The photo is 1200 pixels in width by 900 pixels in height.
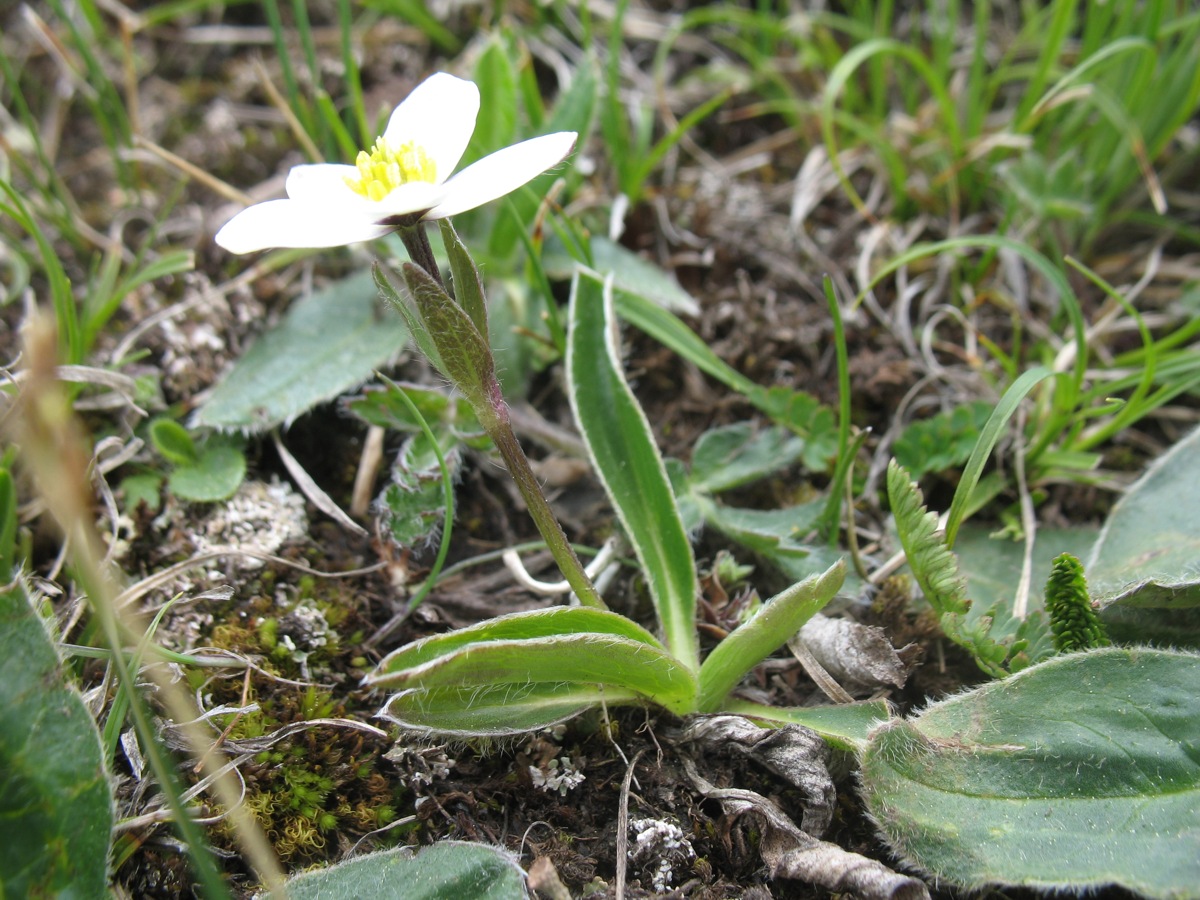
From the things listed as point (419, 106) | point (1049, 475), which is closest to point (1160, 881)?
point (1049, 475)

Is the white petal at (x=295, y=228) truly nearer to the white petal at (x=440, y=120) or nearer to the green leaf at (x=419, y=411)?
the white petal at (x=440, y=120)

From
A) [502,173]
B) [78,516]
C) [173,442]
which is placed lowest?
[173,442]

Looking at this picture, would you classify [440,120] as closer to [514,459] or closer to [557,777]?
[514,459]

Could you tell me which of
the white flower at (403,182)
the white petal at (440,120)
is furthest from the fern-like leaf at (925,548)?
the white petal at (440,120)

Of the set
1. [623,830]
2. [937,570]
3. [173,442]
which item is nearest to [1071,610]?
[937,570]

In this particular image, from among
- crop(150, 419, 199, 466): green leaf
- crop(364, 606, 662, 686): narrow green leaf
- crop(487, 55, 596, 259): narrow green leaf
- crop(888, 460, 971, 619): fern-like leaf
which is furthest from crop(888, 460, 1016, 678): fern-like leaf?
crop(150, 419, 199, 466): green leaf

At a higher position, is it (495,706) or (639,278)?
(639,278)

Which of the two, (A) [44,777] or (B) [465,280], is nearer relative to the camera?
(A) [44,777]
